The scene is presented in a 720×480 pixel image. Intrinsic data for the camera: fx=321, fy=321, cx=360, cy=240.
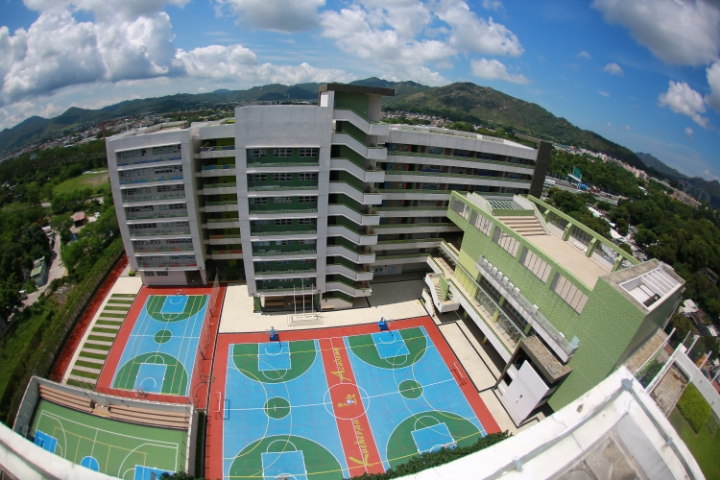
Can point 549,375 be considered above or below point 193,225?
below

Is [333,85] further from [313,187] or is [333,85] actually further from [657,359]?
[657,359]

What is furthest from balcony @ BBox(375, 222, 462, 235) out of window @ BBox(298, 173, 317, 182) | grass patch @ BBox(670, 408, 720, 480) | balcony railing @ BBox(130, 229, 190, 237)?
grass patch @ BBox(670, 408, 720, 480)

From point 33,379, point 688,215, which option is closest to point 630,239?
point 688,215

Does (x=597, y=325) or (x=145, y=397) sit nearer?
(x=597, y=325)

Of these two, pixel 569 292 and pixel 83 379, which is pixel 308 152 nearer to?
pixel 569 292

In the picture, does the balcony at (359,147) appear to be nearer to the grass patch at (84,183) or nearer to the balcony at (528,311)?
the balcony at (528,311)

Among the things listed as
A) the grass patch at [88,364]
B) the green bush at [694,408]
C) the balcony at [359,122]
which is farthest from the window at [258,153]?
the green bush at [694,408]
